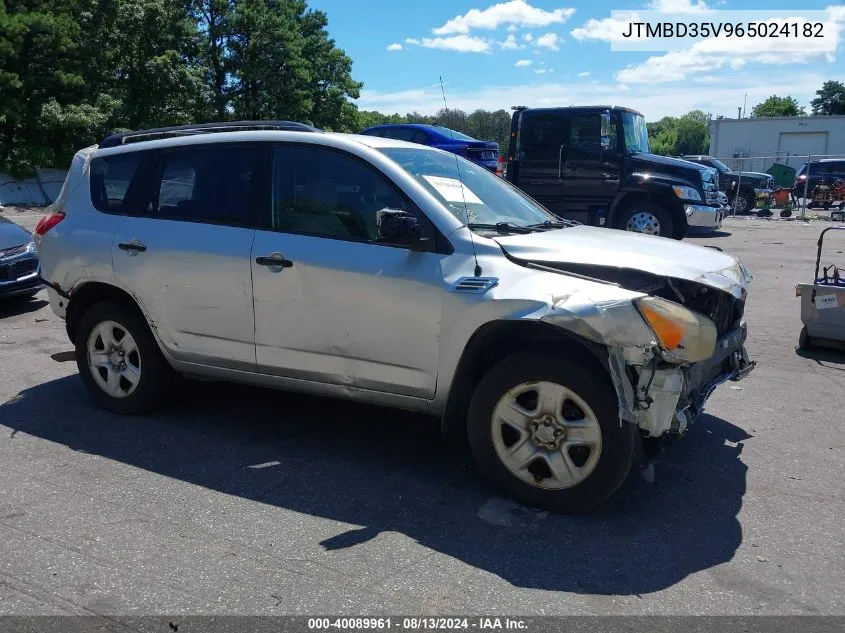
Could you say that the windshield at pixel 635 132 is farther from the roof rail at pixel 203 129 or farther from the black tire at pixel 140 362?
the black tire at pixel 140 362

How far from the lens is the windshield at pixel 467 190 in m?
4.39

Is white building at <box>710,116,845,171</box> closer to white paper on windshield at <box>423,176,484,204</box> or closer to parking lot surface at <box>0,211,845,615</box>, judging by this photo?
white paper on windshield at <box>423,176,484,204</box>

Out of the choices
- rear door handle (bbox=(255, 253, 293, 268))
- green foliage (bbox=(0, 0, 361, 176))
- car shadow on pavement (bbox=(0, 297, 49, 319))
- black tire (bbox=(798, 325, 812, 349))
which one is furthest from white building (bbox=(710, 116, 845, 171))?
rear door handle (bbox=(255, 253, 293, 268))

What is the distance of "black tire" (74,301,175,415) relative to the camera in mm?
5137

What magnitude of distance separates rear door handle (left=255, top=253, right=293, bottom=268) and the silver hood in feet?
4.07

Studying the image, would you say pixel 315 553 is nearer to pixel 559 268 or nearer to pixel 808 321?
pixel 559 268

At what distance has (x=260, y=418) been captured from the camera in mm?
5285

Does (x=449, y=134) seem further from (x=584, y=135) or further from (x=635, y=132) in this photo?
(x=635, y=132)

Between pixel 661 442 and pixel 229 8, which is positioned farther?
pixel 229 8

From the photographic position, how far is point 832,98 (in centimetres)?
7838

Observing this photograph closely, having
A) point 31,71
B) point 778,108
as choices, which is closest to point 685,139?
point 778,108

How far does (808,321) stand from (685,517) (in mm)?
3831

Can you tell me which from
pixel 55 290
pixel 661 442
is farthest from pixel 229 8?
pixel 661 442

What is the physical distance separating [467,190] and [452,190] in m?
0.20
